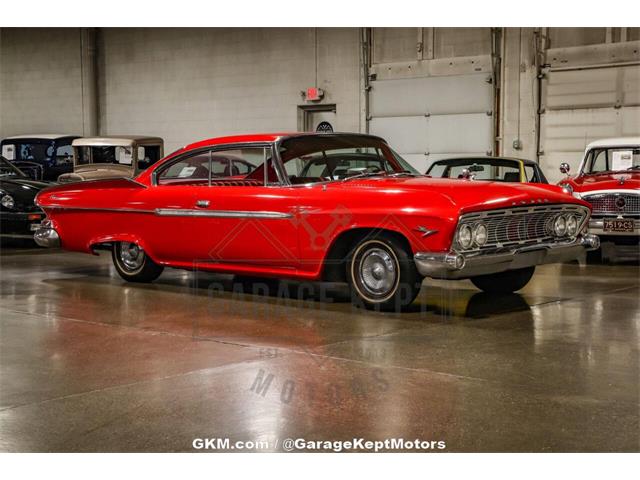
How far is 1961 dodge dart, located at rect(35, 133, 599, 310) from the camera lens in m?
6.80

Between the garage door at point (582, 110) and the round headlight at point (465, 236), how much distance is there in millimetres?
10937

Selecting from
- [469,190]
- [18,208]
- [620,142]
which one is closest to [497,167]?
[620,142]

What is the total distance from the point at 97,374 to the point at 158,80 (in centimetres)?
1826

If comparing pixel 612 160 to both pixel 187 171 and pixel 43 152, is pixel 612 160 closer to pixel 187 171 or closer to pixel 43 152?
pixel 187 171

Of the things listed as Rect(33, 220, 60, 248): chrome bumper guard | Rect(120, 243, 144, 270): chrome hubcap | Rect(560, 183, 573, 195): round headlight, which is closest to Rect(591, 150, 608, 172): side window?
Rect(560, 183, 573, 195): round headlight

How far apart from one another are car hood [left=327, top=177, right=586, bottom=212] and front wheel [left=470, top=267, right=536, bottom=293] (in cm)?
86

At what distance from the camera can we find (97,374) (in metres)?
5.18

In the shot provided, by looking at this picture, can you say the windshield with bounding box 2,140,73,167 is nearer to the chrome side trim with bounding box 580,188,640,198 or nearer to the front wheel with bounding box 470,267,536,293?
the chrome side trim with bounding box 580,188,640,198

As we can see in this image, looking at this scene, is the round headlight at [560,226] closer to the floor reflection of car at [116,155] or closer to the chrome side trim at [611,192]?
the chrome side trim at [611,192]

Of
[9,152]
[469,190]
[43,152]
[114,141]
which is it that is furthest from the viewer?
[9,152]

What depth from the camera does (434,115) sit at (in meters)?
18.8

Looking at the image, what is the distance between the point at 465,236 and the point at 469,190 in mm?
376

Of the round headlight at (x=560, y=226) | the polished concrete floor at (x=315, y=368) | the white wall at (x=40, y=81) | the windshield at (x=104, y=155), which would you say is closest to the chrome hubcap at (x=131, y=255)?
the polished concrete floor at (x=315, y=368)

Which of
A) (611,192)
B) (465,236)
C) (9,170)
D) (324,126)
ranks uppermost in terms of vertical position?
(324,126)
